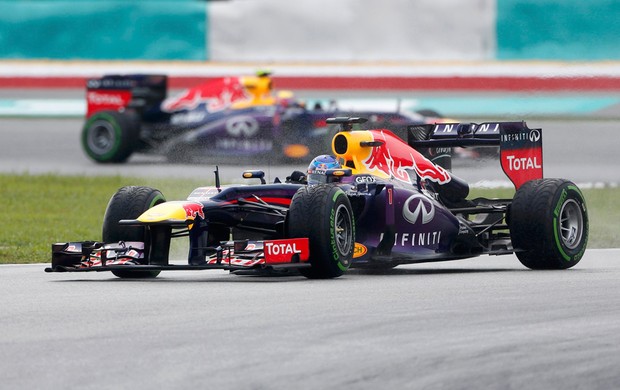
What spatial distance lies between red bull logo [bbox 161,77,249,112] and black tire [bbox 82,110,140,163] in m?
0.70

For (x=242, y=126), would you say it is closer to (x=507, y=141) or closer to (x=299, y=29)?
(x=299, y=29)

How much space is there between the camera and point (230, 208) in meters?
11.0

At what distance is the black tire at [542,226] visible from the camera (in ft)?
37.8

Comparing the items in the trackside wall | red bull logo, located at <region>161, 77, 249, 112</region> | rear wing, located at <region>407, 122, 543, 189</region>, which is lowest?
rear wing, located at <region>407, 122, 543, 189</region>

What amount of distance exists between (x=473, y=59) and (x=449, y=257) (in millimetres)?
19698

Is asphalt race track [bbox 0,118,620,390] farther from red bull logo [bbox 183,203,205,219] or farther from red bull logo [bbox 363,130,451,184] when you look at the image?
red bull logo [bbox 363,130,451,184]

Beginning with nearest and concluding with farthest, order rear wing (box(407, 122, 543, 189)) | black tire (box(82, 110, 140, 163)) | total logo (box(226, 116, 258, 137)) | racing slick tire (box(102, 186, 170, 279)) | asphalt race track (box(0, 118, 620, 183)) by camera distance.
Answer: racing slick tire (box(102, 186, 170, 279)) → rear wing (box(407, 122, 543, 189)) → asphalt race track (box(0, 118, 620, 183)) → total logo (box(226, 116, 258, 137)) → black tire (box(82, 110, 140, 163))

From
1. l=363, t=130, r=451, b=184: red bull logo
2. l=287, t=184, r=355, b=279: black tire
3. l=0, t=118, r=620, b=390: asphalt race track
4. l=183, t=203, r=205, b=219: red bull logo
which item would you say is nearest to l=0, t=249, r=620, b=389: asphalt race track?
l=0, t=118, r=620, b=390: asphalt race track

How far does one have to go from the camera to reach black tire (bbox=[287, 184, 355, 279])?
1030cm

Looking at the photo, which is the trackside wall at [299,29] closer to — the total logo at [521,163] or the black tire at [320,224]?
the total logo at [521,163]

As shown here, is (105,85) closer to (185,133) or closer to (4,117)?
(185,133)

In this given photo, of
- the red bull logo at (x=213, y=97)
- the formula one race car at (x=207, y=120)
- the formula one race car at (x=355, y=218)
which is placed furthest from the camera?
the red bull logo at (x=213, y=97)

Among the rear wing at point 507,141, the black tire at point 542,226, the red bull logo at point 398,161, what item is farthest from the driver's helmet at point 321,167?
the rear wing at point 507,141

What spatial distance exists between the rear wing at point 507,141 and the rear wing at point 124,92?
12246 mm
